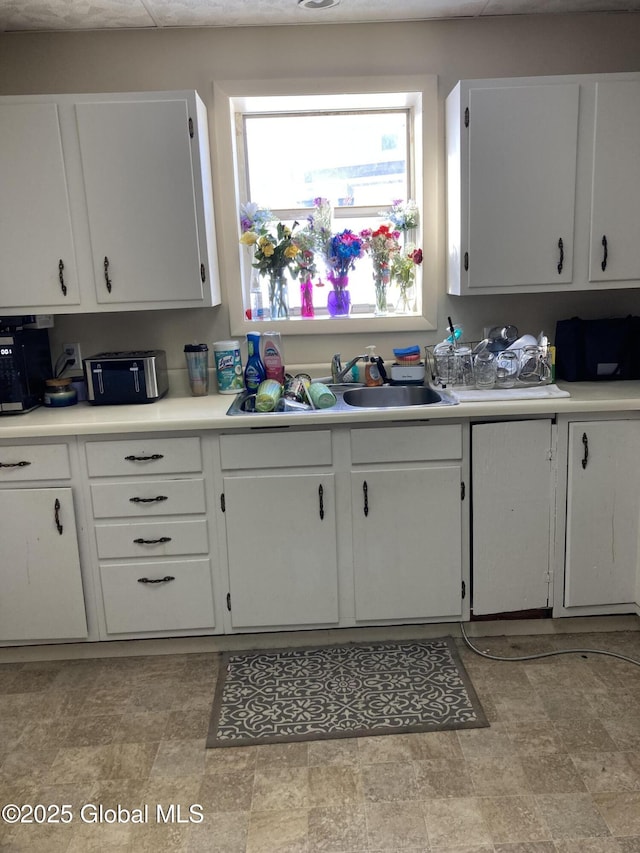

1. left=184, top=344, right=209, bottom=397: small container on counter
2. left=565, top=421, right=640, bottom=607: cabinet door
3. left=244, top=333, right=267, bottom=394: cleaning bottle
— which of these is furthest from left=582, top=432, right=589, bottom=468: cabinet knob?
left=184, top=344, right=209, bottom=397: small container on counter

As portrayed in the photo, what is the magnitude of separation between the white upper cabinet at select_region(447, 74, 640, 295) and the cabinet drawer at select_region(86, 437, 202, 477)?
124 centimetres

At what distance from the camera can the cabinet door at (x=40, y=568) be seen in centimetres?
237

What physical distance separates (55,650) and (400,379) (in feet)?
5.64

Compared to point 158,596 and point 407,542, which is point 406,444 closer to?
point 407,542

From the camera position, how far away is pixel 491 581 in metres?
2.49

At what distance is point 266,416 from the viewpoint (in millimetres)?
2314

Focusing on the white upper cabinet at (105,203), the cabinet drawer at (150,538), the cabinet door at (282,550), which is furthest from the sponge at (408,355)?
the cabinet drawer at (150,538)

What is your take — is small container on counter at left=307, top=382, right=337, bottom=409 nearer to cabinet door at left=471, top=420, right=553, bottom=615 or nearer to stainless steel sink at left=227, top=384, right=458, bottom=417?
stainless steel sink at left=227, top=384, right=458, bottom=417

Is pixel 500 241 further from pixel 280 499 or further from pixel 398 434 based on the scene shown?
pixel 280 499

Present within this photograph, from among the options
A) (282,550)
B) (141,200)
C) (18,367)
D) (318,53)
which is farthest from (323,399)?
(318,53)

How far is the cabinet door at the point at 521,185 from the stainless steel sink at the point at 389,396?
46cm

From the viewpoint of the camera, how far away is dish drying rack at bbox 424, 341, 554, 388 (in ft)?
8.55

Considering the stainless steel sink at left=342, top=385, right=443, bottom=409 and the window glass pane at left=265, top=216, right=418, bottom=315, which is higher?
the window glass pane at left=265, top=216, right=418, bottom=315

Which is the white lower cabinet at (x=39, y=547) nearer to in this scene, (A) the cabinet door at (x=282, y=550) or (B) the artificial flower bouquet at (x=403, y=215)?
(A) the cabinet door at (x=282, y=550)
